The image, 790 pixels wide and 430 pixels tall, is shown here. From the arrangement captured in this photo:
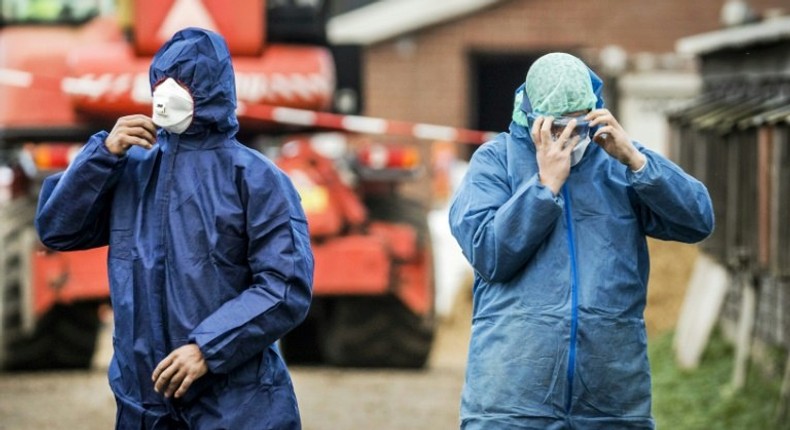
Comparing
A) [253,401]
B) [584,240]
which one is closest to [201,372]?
[253,401]

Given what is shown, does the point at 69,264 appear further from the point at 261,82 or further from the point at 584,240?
the point at 584,240

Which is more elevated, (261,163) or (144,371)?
(261,163)

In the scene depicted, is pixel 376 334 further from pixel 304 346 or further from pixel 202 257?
pixel 202 257

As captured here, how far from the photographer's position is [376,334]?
12227 millimetres

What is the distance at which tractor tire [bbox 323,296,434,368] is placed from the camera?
12.1 meters

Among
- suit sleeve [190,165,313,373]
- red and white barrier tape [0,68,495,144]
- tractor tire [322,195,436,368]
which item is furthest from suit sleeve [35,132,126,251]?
tractor tire [322,195,436,368]

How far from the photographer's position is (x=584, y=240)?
500cm

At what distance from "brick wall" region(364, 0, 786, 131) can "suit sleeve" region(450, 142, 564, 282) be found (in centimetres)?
2004

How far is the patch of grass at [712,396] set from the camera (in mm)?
9281

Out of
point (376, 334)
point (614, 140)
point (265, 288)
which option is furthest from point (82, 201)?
point (376, 334)

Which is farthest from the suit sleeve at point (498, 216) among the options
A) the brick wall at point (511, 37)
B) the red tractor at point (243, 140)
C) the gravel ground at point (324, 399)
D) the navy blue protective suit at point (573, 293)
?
the brick wall at point (511, 37)

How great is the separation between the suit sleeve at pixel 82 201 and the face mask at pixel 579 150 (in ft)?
4.07

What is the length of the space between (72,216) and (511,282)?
1.23 meters

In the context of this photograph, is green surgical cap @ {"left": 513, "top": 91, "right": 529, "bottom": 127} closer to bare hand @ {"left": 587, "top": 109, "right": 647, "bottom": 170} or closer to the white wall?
bare hand @ {"left": 587, "top": 109, "right": 647, "bottom": 170}
